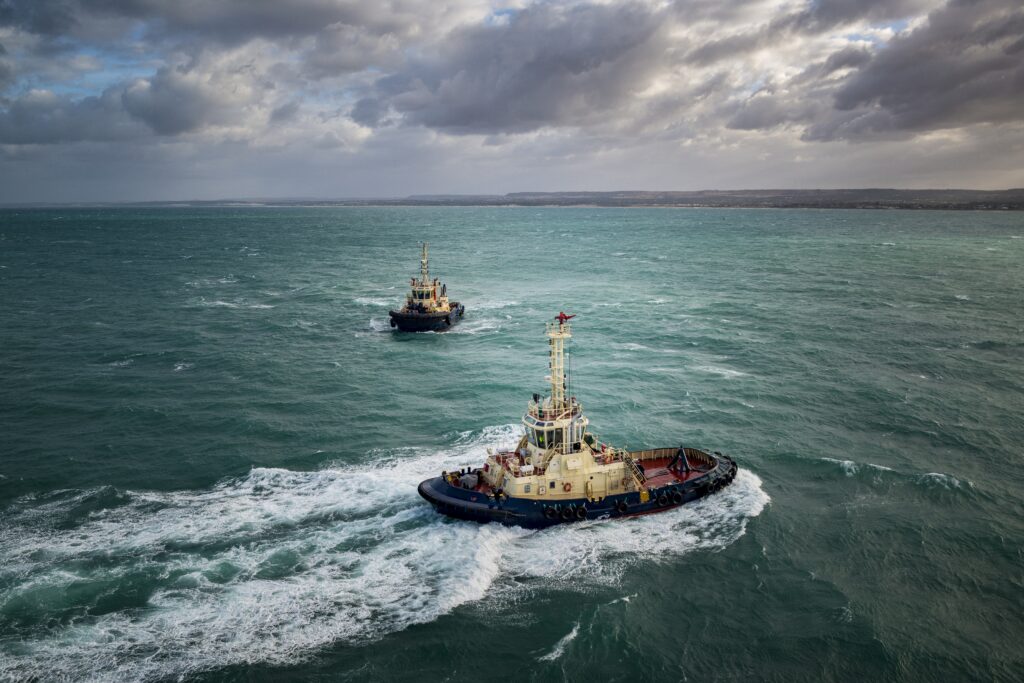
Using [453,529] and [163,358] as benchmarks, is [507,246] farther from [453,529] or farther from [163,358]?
[453,529]

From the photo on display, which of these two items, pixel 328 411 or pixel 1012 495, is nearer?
pixel 1012 495

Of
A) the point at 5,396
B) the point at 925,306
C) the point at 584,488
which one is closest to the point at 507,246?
the point at 925,306

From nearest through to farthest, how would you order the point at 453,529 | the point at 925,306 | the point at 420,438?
1. the point at 453,529
2. the point at 420,438
3. the point at 925,306

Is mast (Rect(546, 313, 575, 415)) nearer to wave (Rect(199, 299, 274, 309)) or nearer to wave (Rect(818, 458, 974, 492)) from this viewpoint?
wave (Rect(818, 458, 974, 492))

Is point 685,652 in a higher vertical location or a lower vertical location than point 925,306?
lower

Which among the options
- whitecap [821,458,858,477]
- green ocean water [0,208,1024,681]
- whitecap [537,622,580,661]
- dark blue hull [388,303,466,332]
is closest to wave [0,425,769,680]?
green ocean water [0,208,1024,681]

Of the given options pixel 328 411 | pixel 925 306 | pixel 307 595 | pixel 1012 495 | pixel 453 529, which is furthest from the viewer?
pixel 925 306
